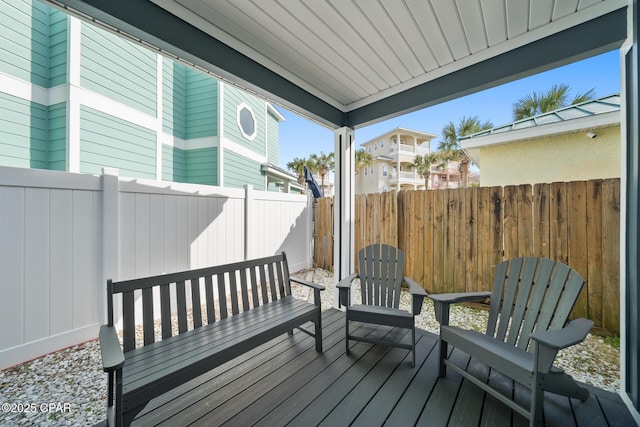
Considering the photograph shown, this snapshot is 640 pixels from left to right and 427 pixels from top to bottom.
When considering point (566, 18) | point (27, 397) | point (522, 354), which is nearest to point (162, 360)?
point (27, 397)

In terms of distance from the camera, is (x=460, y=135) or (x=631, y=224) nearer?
(x=631, y=224)

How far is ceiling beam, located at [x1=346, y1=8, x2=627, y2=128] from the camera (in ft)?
5.61

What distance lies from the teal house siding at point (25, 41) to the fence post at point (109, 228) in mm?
2357

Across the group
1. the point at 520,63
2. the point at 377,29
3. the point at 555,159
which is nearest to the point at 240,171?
the point at 377,29

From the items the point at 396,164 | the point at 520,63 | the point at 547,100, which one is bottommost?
the point at 520,63

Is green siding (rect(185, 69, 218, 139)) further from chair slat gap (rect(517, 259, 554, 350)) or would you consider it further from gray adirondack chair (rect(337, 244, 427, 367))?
chair slat gap (rect(517, 259, 554, 350))

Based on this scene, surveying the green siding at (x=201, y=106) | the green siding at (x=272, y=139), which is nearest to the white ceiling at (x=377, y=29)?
the green siding at (x=201, y=106)

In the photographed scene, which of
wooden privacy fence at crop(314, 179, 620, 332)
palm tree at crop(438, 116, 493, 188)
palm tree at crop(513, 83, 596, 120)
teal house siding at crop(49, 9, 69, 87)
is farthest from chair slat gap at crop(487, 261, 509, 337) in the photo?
palm tree at crop(438, 116, 493, 188)

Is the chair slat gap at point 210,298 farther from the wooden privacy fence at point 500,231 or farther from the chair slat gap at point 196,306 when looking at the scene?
the wooden privacy fence at point 500,231

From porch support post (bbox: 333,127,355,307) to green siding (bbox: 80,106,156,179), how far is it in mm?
3145

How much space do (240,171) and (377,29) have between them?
5.07 meters

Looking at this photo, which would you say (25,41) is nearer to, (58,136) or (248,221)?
(58,136)

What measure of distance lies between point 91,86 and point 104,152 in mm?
966

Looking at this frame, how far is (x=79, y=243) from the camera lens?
241 centimetres
